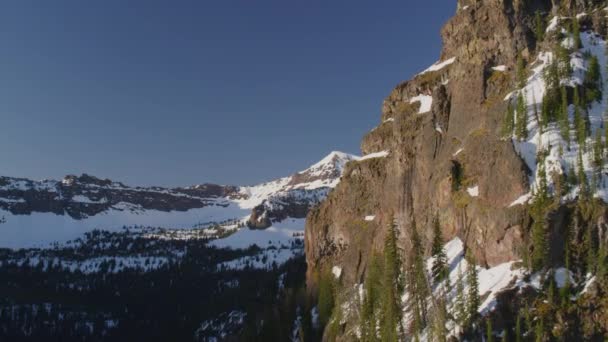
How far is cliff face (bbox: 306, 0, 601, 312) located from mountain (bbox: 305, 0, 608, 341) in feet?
1.03

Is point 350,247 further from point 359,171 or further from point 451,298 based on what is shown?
point 451,298


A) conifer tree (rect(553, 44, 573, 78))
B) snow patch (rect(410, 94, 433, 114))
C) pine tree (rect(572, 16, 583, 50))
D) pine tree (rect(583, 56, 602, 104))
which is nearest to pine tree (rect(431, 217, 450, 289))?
snow patch (rect(410, 94, 433, 114))

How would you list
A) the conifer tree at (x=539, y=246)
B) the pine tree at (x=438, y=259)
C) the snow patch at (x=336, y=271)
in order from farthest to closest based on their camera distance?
the snow patch at (x=336, y=271), the pine tree at (x=438, y=259), the conifer tree at (x=539, y=246)

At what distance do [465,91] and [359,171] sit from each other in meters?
45.1

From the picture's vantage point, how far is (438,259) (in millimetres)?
88062

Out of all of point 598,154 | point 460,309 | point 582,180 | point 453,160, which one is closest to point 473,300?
point 460,309

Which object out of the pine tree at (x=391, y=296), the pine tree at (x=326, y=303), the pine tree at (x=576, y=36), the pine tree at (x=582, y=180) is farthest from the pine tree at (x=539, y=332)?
the pine tree at (x=576, y=36)

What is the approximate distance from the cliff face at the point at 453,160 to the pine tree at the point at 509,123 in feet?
6.46

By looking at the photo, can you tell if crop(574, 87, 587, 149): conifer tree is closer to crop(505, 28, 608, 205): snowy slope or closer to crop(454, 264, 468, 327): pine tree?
crop(505, 28, 608, 205): snowy slope

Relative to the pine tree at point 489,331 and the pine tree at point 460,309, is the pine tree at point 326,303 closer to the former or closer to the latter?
the pine tree at point 460,309

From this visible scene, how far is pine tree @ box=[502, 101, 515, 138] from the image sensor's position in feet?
298

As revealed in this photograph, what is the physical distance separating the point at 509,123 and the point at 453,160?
13.2 m

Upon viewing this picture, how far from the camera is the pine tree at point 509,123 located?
298 ft

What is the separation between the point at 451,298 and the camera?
268 feet
